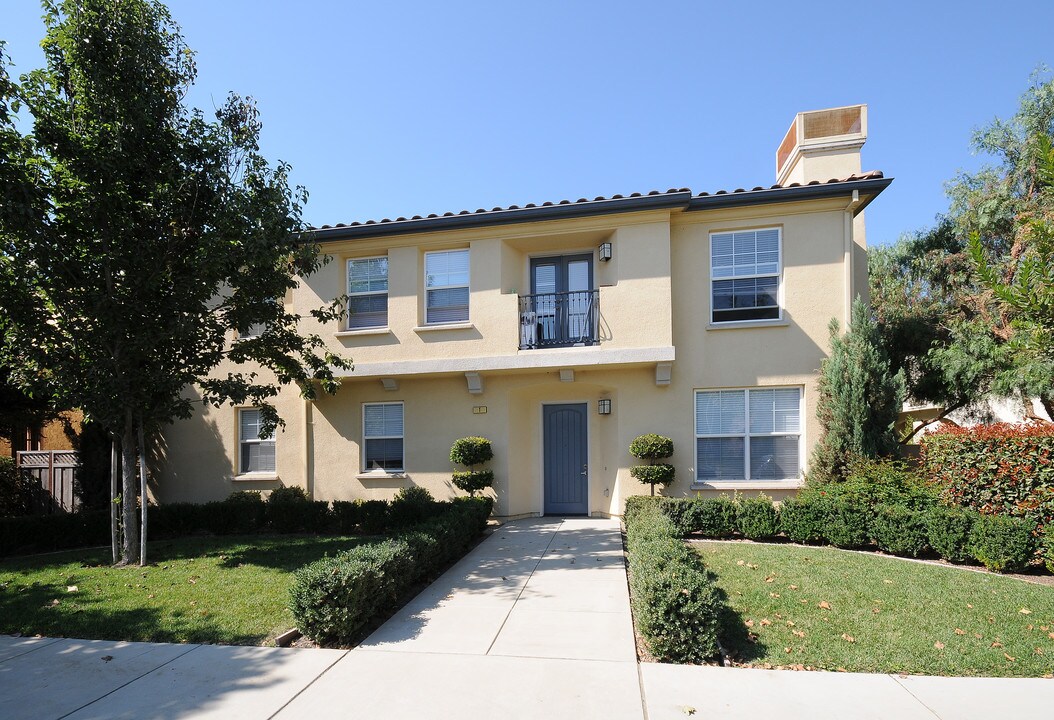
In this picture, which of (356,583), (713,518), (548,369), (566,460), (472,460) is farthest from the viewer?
(566,460)

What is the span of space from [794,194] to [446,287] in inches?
282

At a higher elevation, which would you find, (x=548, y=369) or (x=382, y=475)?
(x=548, y=369)

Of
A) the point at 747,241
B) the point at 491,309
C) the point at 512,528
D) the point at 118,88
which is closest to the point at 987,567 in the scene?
the point at 747,241

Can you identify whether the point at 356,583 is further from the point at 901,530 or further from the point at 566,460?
the point at 901,530

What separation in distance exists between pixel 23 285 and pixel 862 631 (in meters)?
11.4

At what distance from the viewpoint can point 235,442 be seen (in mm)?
13781

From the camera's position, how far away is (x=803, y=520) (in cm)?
936

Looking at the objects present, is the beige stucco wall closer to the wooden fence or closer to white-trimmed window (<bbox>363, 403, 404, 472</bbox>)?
white-trimmed window (<bbox>363, 403, 404, 472</bbox>)

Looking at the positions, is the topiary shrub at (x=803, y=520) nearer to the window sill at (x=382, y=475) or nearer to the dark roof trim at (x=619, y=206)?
the dark roof trim at (x=619, y=206)

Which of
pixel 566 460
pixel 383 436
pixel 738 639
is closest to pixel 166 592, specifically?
pixel 383 436

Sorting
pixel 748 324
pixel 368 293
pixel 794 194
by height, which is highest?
pixel 794 194

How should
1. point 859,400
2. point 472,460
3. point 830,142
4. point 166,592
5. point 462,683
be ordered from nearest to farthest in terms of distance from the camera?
point 462,683 < point 166,592 < point 859,400 < point 472,460 < point 830,142

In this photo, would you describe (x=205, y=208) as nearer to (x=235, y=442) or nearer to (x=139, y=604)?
(x=139, y=604)

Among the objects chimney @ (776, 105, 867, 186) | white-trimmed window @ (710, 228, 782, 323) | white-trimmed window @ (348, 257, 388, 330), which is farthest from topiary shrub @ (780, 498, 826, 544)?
white-trimmed window @ (348, 257, 388, 330)
